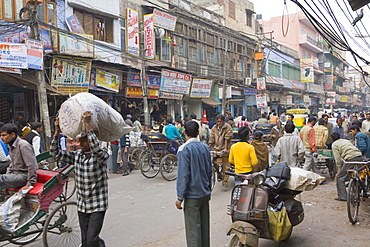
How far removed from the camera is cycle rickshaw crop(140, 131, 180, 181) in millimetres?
9352

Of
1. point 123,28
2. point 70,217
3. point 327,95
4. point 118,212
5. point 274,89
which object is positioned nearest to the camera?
point 70,217

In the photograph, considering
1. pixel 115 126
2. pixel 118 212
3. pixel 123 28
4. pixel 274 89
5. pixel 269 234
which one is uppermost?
pixel 123 28

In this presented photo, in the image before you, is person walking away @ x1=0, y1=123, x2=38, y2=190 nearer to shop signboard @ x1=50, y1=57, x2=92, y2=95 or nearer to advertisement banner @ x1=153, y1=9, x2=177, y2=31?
shop signboard @ x1=50, y1=57, x2=92, y2=95

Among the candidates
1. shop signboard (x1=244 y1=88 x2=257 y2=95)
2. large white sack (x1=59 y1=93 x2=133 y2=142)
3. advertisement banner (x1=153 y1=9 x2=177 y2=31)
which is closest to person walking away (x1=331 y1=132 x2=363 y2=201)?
large white sack (x1=59 y1=93 x2=133 y2=142)

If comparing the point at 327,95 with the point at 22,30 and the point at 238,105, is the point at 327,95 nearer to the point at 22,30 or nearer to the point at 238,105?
the point at 238,105

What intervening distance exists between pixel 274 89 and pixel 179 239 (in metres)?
32.4

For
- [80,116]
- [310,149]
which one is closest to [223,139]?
[310,149]

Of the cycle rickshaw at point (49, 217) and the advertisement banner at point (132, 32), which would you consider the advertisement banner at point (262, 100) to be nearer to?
the advertisement banner at point (132, 32)

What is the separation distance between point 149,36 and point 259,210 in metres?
14.7

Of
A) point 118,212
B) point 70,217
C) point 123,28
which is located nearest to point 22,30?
point 123,28

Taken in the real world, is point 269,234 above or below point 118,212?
above

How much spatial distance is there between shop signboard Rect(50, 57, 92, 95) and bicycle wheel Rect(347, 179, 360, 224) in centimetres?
1130

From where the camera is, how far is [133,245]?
15.5ft

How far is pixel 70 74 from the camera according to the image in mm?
13539
